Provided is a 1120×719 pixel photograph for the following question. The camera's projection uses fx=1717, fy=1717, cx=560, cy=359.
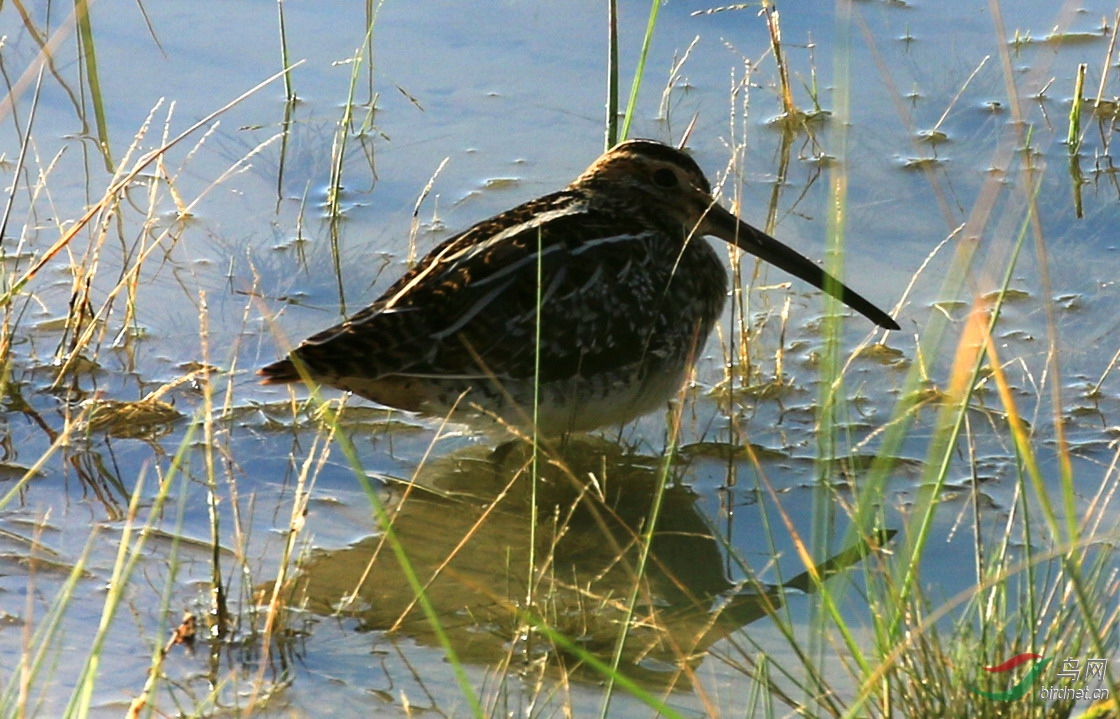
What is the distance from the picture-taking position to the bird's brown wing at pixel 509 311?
4.35 meters

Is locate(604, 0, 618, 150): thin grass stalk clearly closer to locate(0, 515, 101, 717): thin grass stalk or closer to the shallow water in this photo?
the shallow water

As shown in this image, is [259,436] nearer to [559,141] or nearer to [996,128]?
[559,141]

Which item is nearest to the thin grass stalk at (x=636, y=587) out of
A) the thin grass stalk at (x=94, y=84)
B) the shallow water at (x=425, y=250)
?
the shallow water at (x=425, y=250)

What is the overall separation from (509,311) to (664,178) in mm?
822

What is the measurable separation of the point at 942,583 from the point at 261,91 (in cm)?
360

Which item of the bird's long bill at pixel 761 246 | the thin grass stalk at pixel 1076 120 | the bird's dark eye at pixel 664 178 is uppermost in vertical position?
the thin grass stalk at pixel 1076 120

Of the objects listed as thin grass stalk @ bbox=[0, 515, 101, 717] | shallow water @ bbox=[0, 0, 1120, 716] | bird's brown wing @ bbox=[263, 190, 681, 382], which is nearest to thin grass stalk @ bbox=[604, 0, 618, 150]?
shallow water @ bbox=[0, 0, 1120, 716]

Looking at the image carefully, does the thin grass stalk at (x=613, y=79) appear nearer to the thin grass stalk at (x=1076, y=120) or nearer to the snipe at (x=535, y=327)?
the snipe at (x=535, y=327)

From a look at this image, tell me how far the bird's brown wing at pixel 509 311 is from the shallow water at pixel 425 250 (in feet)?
1.05

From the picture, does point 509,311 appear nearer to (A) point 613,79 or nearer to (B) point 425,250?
(A) point 613,79

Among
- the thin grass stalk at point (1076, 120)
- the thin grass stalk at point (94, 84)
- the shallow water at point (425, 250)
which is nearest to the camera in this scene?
the shallow water at point (425, 250)

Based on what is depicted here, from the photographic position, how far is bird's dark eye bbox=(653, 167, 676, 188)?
498cm

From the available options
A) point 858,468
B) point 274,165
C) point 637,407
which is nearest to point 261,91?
point 274,165

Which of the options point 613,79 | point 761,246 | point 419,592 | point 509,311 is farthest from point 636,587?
point 613,79
